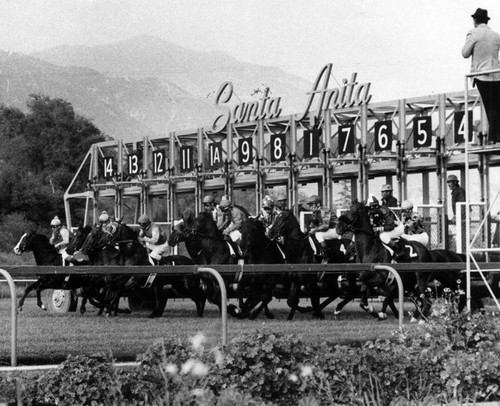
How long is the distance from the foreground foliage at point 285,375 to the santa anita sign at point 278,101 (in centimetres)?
2849

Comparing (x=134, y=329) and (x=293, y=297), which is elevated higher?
(x=293, y=297)

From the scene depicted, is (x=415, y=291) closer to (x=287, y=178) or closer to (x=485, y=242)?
(x=485, y=242)

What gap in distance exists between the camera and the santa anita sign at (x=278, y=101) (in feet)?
122

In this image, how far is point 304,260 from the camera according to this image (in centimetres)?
2067

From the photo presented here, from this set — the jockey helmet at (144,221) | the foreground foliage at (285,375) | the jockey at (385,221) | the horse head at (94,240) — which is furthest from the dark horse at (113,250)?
the foreground foliage at (285,375)

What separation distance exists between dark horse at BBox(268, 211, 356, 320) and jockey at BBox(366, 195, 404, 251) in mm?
1032

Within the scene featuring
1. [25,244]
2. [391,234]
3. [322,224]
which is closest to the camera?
[391,234]

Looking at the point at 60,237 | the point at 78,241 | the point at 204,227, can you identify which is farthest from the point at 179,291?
the point at 60,237

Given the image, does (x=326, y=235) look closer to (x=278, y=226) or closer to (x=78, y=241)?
(x=278, y=226)

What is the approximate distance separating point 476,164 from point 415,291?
14.5m

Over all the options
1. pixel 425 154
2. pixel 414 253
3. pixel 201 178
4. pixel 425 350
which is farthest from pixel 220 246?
pixel 201 178

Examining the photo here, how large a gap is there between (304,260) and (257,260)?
99 cm

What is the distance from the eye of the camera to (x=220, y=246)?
20.5 m

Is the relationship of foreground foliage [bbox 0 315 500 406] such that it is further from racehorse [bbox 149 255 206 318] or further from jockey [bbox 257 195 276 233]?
jockey [bbox 257 195 276 233]
